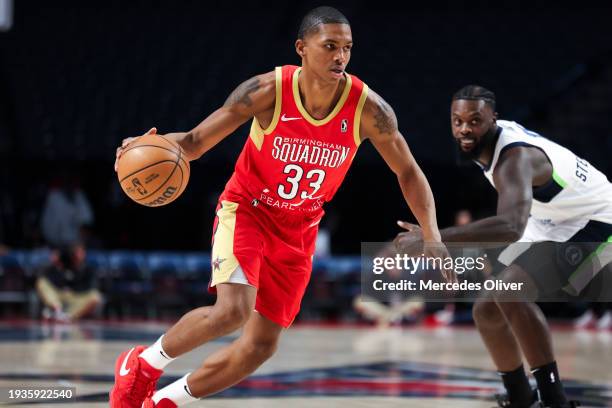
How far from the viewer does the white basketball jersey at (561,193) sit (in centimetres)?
491

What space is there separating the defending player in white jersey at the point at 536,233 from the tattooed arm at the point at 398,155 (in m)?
0.44

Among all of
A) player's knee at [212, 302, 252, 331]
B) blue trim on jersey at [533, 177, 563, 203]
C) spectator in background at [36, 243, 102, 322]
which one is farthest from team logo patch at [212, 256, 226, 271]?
spectator in background at [36, 243, 102, 322]

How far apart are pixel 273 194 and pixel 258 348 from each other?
29.4 inches

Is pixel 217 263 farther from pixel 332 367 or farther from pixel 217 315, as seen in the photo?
pixel 332 367

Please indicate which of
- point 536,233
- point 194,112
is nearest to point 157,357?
point 536,233

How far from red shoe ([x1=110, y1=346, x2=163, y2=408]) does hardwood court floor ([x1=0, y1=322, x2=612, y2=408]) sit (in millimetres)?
784

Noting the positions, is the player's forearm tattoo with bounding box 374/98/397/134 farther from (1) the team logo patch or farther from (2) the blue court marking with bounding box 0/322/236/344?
(2) the blue court marking with bounding box 0/322/236/344

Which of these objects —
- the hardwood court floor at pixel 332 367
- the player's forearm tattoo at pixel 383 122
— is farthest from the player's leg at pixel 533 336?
the player's forearm tattoo at pixel 383 122

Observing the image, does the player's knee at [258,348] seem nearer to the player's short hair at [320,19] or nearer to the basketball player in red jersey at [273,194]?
the basketball player in red jersey at [273,194]

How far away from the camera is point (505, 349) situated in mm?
5168

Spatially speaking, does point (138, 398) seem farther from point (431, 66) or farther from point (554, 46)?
point (554, 46)

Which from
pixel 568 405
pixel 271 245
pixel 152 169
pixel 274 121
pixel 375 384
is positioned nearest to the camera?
pixel 152 169

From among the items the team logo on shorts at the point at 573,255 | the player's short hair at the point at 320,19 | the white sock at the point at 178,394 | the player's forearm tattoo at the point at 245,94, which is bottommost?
the white sock at the point at 178,394

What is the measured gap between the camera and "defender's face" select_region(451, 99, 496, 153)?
492 cm
